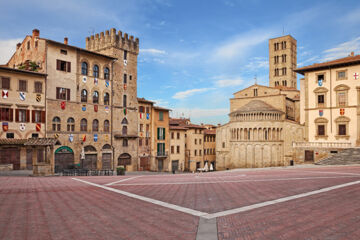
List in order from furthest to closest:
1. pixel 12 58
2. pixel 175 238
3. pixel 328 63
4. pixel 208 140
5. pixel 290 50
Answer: pixel 290 50 → pixel 208 140 → pixel 12 58 → pixel 328 63 → pixel 175 238

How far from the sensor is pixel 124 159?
48.2 meters

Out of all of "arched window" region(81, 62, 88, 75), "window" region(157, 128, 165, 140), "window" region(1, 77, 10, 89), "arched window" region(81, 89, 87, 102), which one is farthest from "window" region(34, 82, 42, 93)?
"window" region(157, 128, 165, 140)

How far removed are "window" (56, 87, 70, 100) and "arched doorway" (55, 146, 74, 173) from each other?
6855 millimetres

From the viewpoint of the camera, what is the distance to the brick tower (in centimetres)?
10206

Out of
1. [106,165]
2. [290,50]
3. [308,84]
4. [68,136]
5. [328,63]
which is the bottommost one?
[106,165]

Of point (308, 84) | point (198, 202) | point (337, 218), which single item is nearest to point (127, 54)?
point (308, 84)

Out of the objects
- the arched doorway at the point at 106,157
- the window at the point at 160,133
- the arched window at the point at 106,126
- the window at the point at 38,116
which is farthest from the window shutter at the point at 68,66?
the window at the point at 160,133

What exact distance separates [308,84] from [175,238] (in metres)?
→ 45.7

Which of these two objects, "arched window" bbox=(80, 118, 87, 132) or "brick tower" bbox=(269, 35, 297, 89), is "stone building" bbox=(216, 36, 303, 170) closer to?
"brick tower" bbox=(269, 35, 297, 89)

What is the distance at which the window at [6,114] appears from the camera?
34069 millimetres

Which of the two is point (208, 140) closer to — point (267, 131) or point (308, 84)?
point (267, 131)

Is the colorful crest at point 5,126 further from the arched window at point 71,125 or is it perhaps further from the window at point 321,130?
the window at point 321,130

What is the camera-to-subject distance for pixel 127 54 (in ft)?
165

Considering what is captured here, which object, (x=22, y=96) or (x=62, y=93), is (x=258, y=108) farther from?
(x=22, y=96)
